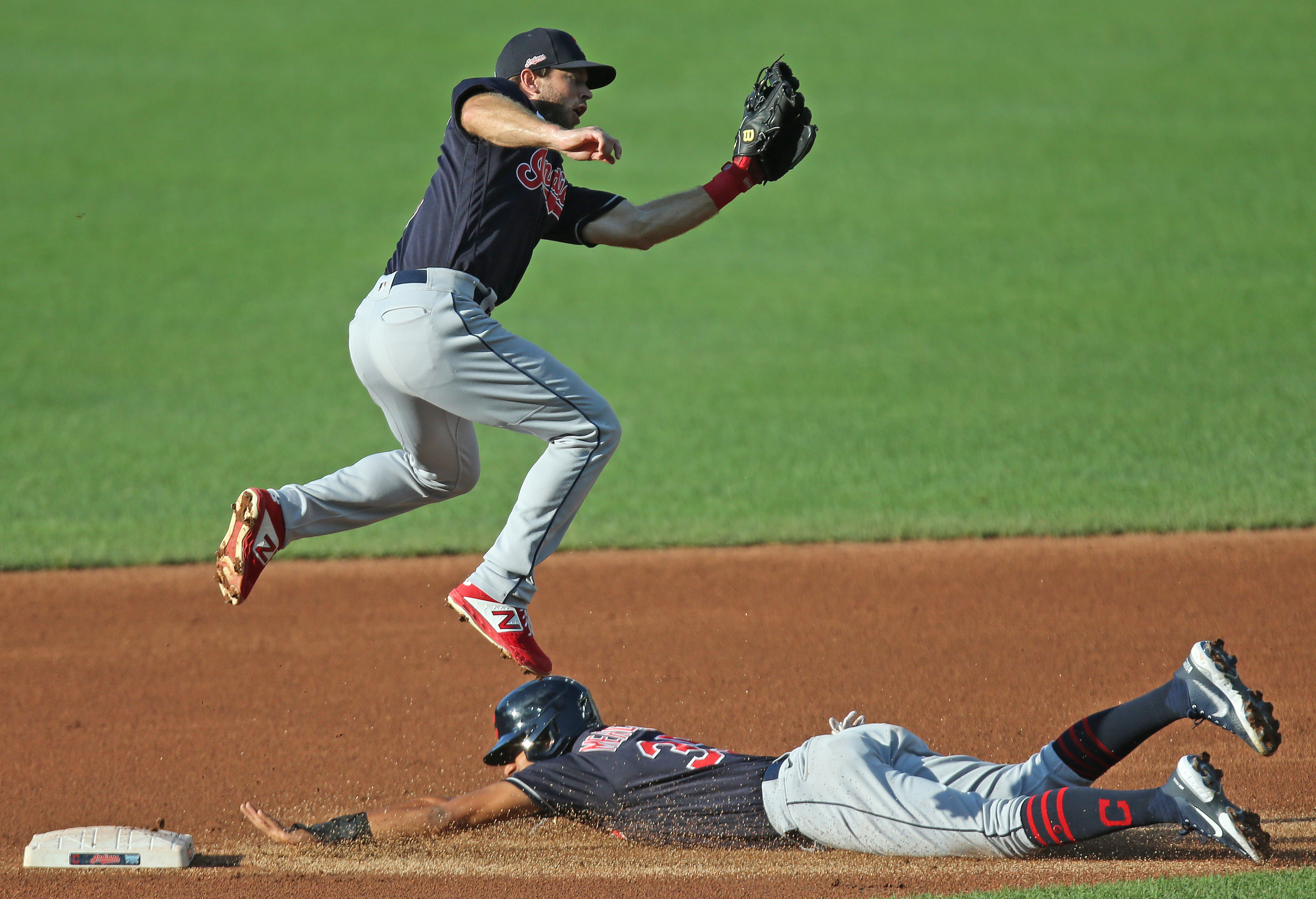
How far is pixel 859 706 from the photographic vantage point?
6.14 meters

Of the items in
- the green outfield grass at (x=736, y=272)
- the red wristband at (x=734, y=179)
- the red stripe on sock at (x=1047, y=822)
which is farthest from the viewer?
the green outfield grass at (x=736, y=272)

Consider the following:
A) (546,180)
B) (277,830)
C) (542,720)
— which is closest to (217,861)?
(277,830)

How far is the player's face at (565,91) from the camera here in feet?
15.4

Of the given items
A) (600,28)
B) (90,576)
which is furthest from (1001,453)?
(600,28)

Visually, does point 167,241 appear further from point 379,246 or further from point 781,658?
point 781,658

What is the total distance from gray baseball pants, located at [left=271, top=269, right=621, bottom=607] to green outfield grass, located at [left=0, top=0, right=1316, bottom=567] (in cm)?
391

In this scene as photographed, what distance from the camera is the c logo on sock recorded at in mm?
3932

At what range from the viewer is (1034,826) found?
4.16 m

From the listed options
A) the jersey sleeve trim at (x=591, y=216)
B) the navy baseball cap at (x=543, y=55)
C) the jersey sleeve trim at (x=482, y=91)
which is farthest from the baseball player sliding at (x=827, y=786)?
the navy baseball cap at (x=543, y=55)

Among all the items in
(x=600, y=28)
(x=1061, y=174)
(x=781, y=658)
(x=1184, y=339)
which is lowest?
(x=781, y=658)

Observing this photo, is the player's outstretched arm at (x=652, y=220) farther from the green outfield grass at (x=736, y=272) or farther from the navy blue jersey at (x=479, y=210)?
the green outfield grass at (x=736, y=272)

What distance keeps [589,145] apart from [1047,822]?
257 cm

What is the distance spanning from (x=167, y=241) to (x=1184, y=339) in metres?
13.1

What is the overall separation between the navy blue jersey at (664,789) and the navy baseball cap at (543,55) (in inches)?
95.8
